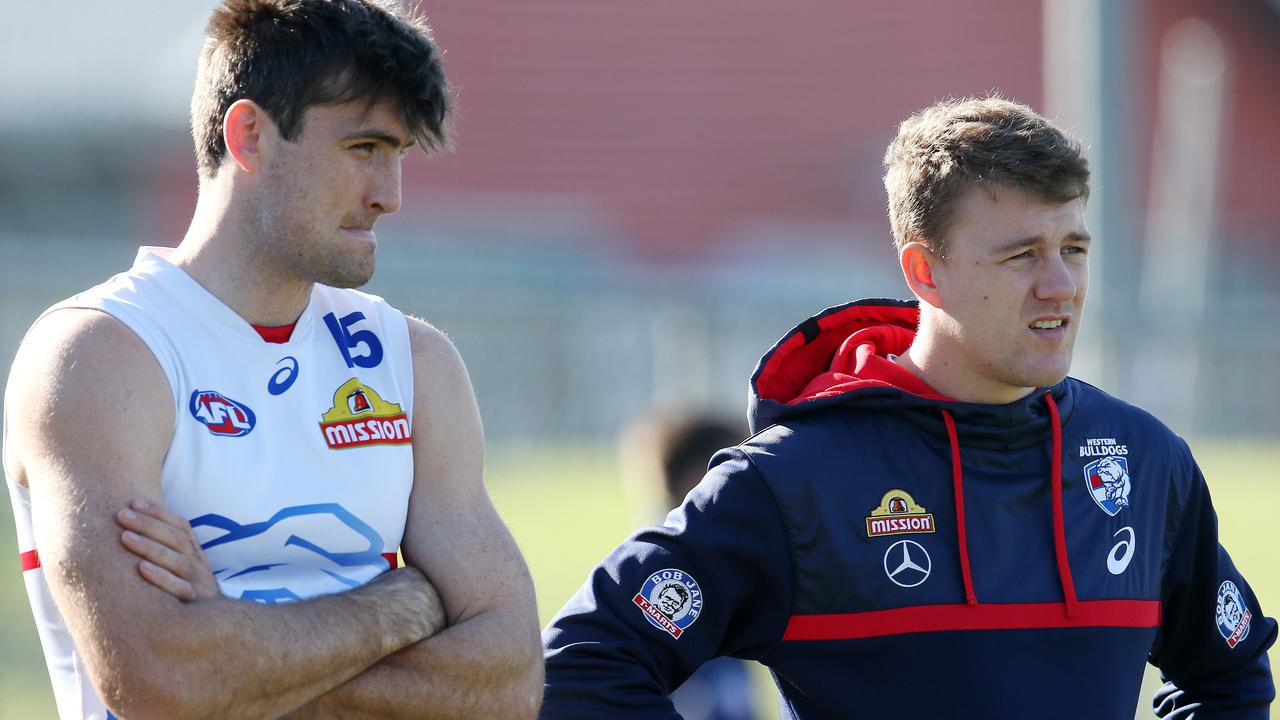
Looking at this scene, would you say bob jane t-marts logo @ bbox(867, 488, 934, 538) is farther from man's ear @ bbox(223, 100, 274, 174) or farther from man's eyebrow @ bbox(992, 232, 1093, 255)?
man's ear @ bbox(223, 100, 274, 174)

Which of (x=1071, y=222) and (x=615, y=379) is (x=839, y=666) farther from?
(x=615, y=379)

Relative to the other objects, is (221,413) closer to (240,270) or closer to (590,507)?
(240,270)

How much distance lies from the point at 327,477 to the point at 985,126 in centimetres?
152

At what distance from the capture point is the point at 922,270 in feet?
10.7

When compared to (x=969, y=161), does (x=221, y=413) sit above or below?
below

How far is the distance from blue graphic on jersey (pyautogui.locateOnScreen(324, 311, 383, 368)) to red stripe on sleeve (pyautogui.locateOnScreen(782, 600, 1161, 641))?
3.18 feet

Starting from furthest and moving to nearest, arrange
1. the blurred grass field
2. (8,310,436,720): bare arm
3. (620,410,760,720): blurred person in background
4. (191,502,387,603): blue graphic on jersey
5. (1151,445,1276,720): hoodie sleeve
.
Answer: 1. the blurred grass field
2. (620,410,760,720): blurred person in background
3. (1151,445,1276,720): hoodie sleeve
4. (191,502,387,603): blue graphic on jersey
5. (8,310,436,720): bare arm

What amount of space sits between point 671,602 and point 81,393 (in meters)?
1.16

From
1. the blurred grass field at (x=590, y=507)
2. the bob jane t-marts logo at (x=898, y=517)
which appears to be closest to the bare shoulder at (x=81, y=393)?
the bob jane t-marts logo at (x=898, y=517)

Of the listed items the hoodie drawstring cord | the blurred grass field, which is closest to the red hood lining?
the hoodie drawstring cord

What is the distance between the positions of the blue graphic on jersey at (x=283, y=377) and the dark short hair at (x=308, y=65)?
41 cm

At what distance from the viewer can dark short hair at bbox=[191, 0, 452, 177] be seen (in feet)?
9.42

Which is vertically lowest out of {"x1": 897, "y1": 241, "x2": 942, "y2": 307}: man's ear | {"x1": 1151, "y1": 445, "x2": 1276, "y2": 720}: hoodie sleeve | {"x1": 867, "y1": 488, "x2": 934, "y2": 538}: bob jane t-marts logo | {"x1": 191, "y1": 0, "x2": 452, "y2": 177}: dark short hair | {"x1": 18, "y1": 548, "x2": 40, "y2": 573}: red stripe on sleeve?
{"x1": 1151, "y1": 445, "x2": 1276, "y2": 720}: hoodie sleeve

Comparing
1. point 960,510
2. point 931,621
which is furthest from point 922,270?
point 931,621
